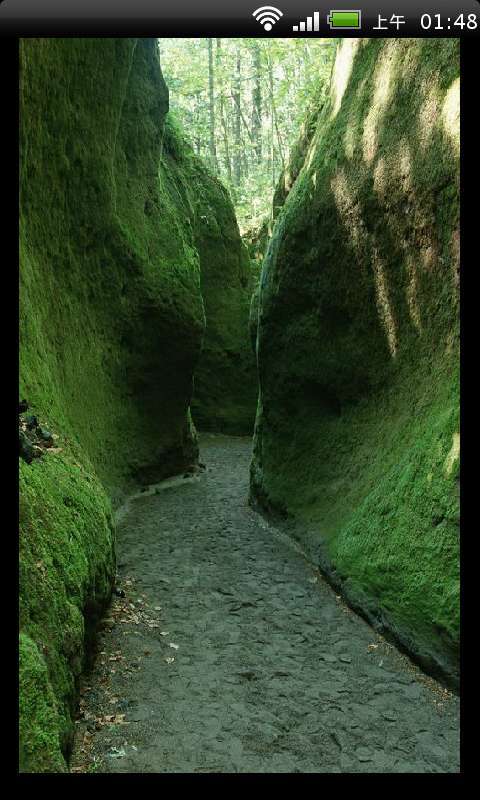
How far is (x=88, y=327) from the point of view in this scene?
9.72 m

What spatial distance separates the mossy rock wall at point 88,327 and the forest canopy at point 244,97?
35.2 ft

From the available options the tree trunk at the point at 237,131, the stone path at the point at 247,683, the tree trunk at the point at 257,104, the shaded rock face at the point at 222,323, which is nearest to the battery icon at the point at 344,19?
the stone path at the point at 247,683

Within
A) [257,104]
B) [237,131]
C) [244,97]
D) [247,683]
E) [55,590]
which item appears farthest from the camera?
[237,131]

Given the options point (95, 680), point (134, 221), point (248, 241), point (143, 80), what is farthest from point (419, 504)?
point (248, 241)

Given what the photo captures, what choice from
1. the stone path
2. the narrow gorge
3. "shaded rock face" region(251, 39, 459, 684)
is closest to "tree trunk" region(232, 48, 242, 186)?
the narrow gorge

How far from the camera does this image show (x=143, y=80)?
479 inches

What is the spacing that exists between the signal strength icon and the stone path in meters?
3.95

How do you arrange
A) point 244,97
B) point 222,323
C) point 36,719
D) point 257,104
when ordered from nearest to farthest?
point 36,719 < point 222,323 < point 257,104 < point 244,97

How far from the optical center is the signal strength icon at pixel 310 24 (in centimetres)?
267

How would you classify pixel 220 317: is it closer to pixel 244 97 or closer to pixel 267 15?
pixel 267 15

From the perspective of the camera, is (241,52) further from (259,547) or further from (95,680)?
(95,680)

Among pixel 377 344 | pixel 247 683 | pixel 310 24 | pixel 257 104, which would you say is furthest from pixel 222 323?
pixel 310 24

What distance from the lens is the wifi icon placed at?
2598 mm

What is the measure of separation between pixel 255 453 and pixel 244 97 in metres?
28.0
